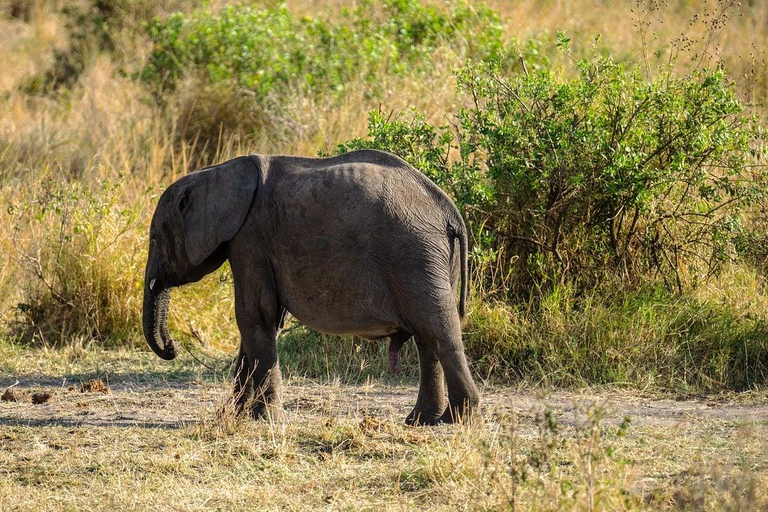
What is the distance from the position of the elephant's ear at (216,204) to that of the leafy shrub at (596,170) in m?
1.93

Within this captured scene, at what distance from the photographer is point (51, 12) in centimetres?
2347

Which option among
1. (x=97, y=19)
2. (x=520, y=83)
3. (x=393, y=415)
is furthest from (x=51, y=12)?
(x=393, y=415)

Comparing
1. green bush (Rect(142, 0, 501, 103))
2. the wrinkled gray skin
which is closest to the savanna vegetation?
the wrinkled gray skin

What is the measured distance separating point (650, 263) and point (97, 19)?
501 inches

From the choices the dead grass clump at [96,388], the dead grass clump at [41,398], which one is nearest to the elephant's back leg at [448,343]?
the dead grass clump at [96,388]

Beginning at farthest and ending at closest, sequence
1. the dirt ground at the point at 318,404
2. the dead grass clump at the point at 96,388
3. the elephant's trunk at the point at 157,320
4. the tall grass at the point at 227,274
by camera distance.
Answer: the tall grass at the point at 227,274
the dead grass clump at the point at 96,388
the elephant's trunk at the point at 157,320
the dirt ground at the point at 318,404

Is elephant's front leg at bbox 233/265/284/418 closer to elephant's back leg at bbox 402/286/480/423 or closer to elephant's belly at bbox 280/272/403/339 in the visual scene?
elephant's belly at bbox 280/272/403/339

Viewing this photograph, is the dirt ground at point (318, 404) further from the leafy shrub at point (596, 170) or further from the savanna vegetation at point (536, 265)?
the leafy shrub at point (596, 170)

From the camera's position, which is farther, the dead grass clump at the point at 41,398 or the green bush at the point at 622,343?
the green bush at the point at 622,343

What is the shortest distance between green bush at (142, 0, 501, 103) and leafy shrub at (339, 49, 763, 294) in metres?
4.57

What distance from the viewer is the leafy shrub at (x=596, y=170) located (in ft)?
27.0

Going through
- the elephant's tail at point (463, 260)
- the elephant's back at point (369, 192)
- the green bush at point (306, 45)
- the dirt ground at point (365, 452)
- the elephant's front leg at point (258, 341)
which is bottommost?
the dirt ground at point (365, 452)

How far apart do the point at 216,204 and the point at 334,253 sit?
824mm

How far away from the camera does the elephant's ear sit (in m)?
6.65
